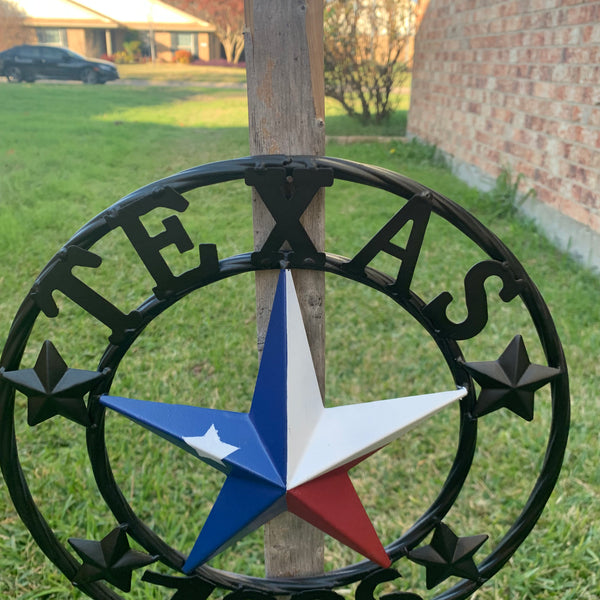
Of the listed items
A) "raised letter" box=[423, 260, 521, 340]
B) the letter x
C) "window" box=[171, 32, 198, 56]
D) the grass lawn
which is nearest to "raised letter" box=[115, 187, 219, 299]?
the letter x

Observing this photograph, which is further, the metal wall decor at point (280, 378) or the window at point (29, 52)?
the window at point (29, 52)

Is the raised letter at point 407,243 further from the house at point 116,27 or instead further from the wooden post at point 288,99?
the house at point 116,27

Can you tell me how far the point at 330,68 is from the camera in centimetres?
748

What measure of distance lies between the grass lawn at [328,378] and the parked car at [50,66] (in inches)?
34.6

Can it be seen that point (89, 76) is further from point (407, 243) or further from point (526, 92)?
point (407, 243)

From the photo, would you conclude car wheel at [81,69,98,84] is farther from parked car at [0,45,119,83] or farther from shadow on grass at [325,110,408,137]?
shadow on grass at [325,110,408,137]

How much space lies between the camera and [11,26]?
4938 mm

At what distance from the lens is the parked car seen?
5.27 m

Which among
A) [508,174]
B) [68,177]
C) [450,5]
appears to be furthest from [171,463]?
[450,5]

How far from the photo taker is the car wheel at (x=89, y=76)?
19.3 feet

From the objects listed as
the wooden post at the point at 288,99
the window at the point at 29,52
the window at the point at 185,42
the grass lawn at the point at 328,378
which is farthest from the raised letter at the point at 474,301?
the window at the point at 185,42

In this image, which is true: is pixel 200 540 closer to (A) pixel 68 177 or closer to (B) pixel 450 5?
(A) pixel 68 177

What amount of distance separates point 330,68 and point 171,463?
6609mm

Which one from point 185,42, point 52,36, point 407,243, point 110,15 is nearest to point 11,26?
point 52,36
